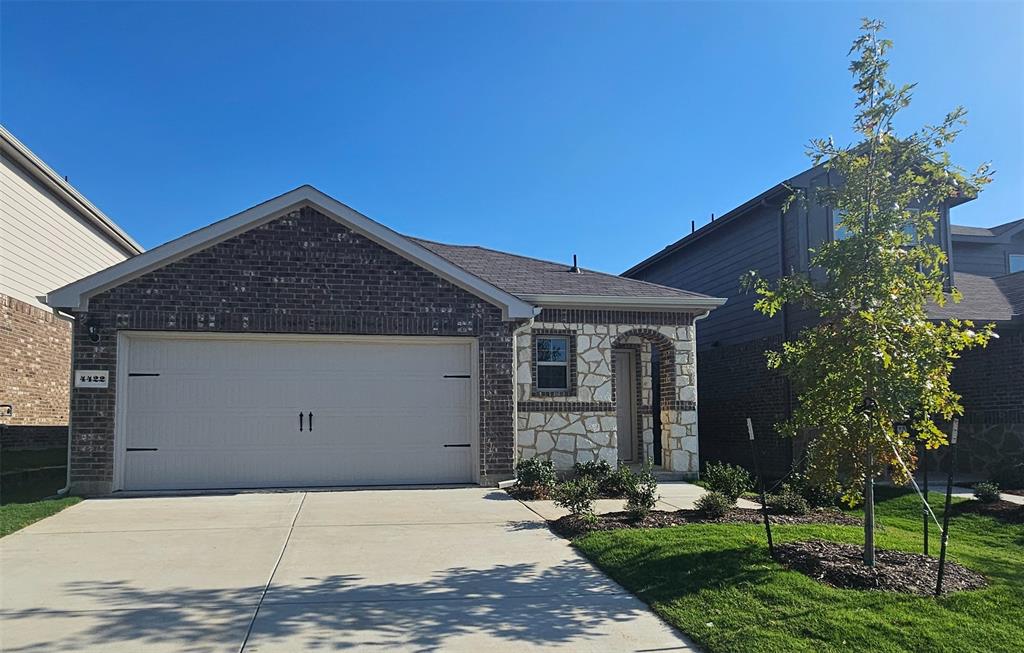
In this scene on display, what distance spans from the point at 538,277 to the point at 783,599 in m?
9.90

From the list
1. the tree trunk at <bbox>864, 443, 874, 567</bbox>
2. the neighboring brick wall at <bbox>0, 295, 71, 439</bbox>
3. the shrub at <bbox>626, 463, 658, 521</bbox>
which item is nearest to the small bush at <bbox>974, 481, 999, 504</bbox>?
the shrub at <bbox>626, 463, 658, 521</bbox>

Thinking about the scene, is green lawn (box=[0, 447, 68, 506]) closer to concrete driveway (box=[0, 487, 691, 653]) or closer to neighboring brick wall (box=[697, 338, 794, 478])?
concrete driveway (box=[0, 487, 691, 653])

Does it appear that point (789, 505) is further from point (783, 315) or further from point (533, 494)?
point (783, 315)

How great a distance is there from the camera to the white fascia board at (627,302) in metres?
13.9

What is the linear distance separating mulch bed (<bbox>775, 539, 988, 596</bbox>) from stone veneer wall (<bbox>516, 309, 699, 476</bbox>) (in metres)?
6.49

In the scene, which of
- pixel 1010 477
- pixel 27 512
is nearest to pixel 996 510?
pixel 1010 477

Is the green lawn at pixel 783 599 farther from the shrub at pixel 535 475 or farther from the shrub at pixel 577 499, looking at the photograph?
the shrub at pixel 535 475

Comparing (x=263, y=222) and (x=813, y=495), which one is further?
(x=263, y=222)

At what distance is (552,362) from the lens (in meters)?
14.1

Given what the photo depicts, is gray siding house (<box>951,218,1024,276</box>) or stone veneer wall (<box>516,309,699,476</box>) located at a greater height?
gray siding house (<box>951,218,1024,276</box>)

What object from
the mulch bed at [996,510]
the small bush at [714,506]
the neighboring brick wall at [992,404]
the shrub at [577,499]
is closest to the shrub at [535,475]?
the shrub at [577,499]

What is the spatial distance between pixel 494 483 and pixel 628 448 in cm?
422

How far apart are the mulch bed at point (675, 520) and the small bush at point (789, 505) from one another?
0.08 meters

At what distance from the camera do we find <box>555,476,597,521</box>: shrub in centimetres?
898
